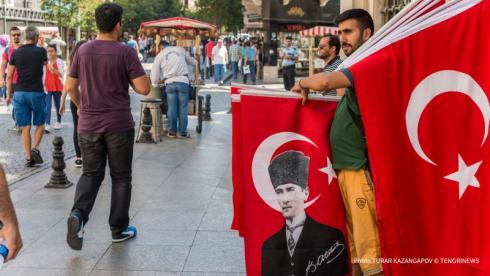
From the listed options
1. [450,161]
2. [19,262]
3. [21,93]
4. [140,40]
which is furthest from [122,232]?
[140,40]

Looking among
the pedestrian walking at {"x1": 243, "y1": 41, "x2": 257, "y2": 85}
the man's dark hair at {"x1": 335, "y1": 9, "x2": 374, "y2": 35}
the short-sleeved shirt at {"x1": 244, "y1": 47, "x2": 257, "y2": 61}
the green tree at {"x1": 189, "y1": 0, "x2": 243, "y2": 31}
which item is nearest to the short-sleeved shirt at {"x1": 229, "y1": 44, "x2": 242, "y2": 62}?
the pedestrian walking at {"x1": 243, "y1": 41, "x2": 257, "y2": 85}

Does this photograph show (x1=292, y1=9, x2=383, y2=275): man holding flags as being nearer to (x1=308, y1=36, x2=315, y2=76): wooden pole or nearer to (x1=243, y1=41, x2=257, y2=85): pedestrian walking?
(x1=308, y1=36, x2=315, y2=76): wooden pole

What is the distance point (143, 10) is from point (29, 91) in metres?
60.8

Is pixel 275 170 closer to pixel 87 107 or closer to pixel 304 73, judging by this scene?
pixel 87 107

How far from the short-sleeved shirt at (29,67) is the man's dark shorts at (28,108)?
0.08 meters

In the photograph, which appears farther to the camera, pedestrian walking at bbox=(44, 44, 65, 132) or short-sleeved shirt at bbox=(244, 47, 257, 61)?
short-sleeved shirt at bbox=(244, 47, 257, 61)

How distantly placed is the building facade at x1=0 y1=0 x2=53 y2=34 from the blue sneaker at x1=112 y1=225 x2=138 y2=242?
45733 mm

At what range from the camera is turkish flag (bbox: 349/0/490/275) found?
12.3 ft

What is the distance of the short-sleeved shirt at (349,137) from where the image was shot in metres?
3.99

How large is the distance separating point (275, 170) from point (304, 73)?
25.0 metres

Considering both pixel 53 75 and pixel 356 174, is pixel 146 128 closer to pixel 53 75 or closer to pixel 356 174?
pixel 53 75

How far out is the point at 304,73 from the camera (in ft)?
94.8

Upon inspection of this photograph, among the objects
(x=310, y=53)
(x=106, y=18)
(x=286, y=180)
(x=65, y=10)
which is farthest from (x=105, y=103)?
(x=65, y=10)
